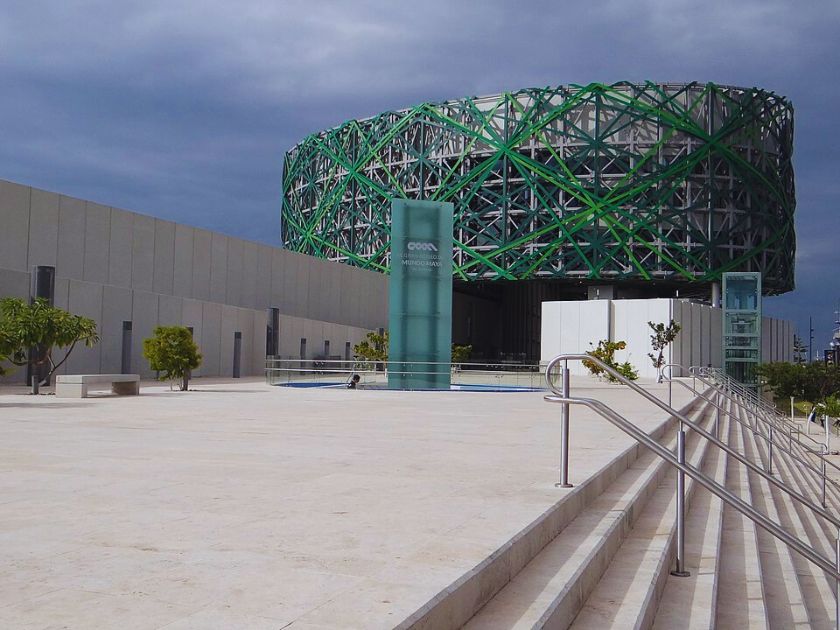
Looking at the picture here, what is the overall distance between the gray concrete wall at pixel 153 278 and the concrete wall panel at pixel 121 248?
47 mm

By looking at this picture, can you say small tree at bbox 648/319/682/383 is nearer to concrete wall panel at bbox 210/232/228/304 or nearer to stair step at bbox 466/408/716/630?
concrete wall panel at bbox 210/232/228/304

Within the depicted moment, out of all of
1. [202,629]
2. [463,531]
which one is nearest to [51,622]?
[202,629]

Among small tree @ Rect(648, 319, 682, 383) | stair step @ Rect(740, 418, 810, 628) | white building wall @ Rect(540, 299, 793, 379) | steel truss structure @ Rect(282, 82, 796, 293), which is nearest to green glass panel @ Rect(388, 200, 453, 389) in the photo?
stair step @ Rect(740, 418, 810, 628)

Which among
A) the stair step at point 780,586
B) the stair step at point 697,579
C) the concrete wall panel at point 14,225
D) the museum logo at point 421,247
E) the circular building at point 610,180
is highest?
the circular building at point 610,180

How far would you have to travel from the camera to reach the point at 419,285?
28734mm

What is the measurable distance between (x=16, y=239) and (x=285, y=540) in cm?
3385

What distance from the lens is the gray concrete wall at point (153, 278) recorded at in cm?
3100

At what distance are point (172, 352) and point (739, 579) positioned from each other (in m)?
19.9

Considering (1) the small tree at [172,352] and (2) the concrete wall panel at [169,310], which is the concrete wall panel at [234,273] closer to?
(2) the concrete wall panel at [169,310]

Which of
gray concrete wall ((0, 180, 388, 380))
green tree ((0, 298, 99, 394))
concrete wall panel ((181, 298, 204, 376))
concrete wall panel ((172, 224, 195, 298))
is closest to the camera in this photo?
green tree ((0, 298, 99, 394))

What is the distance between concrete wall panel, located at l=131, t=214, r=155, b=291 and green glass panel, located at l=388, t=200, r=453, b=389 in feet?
56.7

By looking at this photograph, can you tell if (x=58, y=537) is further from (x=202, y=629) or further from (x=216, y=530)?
(x=202, y=629)

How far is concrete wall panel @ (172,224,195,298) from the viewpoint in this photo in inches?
1706

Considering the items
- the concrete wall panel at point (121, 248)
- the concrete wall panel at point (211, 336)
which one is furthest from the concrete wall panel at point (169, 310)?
the concrete wall panel at point (121, 248)
